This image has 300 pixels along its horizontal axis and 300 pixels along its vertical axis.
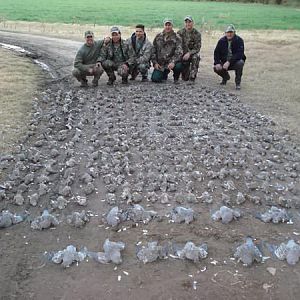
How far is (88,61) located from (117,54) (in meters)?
0.63

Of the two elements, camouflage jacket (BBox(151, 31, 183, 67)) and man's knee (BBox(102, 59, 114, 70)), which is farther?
camouflage jacket (BBox(151, 31, 183, 67))

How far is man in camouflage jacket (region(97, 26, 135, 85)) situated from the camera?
10227mm

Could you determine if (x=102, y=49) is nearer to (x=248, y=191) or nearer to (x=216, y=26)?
(x=248, y=191)

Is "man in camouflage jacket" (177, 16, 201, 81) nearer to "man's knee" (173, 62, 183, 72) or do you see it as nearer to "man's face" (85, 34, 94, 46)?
"man's knee" (173, 62, 183, 72)

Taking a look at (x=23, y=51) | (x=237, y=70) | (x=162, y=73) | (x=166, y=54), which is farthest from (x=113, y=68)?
(x=23, y=51)

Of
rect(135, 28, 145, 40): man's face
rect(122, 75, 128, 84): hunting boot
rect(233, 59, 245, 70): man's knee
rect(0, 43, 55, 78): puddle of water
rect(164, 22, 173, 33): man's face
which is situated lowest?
rect(0, 43, 55, 78): puddle of water

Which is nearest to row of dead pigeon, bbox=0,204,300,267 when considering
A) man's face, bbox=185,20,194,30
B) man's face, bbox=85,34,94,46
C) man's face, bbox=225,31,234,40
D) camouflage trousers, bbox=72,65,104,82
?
camouflage trousers, bbox=72,65,104,82

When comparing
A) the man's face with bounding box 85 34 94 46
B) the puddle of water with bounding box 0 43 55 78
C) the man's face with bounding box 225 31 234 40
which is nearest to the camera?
the man's face with bounding box 85 34 94 46

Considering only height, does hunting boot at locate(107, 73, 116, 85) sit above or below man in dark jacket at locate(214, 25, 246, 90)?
below

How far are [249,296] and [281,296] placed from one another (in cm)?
25

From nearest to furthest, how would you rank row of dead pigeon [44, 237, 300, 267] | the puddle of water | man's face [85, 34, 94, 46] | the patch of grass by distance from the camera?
row of dead pigeon [44, 237, 300, 267]
the patch of grass
man's face [85, 34, 94, 46]
the puddle of water

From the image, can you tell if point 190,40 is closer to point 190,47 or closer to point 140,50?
point 190,47

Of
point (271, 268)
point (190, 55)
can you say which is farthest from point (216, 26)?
point (271, 268)

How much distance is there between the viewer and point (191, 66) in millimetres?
10617
